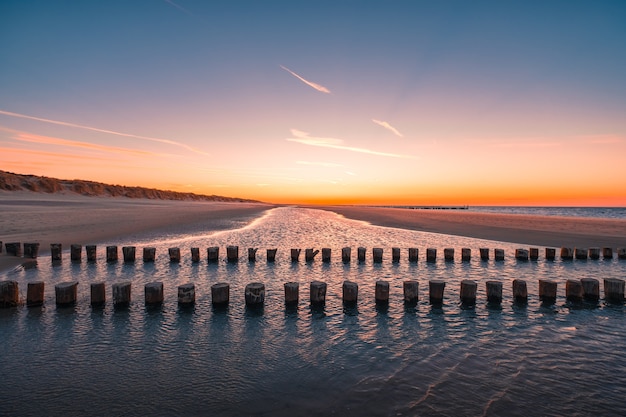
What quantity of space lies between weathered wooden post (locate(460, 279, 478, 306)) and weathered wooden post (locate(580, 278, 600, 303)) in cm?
348

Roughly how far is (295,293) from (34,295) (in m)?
6.72

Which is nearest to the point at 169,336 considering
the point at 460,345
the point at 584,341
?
the point at 460,345

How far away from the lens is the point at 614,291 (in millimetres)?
10484

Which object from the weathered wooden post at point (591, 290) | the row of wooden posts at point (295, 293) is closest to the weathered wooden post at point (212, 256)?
the row of wooden posts at point (295, 293)

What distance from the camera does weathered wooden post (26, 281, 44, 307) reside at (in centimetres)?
921

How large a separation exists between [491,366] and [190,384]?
5079mm

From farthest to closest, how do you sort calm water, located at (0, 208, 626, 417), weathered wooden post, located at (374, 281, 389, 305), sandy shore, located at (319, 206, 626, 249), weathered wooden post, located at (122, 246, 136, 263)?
sandy shore, located at (319, 206, 626, 249)
weathered wooden post, located at (122, 246, 136, 263)
weathered wooden post, located at (374, 281, 389, 305)
calm water, located at (0, 208, 626, 417)

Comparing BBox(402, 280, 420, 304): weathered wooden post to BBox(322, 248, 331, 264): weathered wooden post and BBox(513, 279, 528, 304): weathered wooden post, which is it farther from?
BBox(322, 248, 331, 264): weathered wooden post

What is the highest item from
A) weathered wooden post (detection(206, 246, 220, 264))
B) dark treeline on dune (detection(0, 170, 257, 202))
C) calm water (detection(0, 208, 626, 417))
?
dark treeline on dune (detection(0, 170, 257, 202))

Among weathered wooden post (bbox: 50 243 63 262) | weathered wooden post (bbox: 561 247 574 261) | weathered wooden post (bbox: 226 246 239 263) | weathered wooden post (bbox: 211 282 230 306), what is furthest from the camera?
weathered wooden post (bbox: 561 247 574 261)

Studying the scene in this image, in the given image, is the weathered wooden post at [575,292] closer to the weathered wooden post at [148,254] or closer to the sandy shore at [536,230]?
the sandy shore at [536,230]

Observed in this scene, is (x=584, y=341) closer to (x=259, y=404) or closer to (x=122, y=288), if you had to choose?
(x=259, y=404)

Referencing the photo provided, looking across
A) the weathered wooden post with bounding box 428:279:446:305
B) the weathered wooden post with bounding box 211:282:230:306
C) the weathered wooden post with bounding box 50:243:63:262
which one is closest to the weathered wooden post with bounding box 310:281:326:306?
the weathered wooden post with bounding box 211:282:230:306

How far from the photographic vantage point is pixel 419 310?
9617 millimetres
